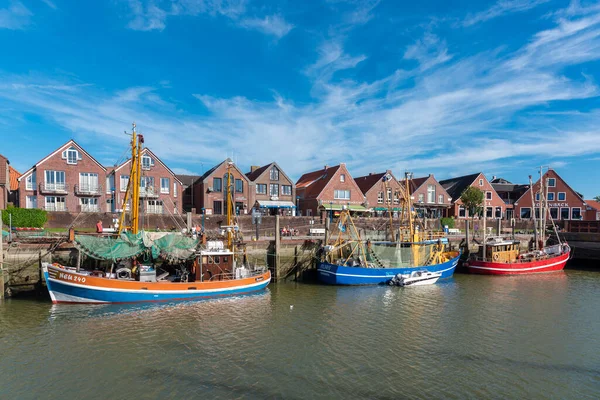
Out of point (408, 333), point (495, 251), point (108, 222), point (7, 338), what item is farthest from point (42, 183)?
point (495, 251)

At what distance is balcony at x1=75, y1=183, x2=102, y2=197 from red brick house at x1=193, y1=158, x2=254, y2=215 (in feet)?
42.3

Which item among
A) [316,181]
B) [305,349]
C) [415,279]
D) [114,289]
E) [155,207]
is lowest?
[305,349]

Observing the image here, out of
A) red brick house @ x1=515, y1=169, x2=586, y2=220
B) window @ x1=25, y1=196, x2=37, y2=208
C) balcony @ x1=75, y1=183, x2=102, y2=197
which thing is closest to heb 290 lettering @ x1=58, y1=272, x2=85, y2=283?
balcony @ x1=75, y1=183, x2=102, y2=197

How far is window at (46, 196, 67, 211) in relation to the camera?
42.4 m

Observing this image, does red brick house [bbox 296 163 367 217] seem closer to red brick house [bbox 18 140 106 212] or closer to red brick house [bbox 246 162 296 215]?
red brick house [bbox 246 162 296 215]

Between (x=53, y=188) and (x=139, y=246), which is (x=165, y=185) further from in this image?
(x=139, y=246)

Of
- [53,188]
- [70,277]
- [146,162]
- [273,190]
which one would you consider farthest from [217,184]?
[70,277]

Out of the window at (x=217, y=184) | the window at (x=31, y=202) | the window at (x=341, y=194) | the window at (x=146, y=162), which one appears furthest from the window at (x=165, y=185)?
the window at (x=341, y=194)

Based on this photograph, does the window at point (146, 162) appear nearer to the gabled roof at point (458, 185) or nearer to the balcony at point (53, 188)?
the balcony at point (53, 188)

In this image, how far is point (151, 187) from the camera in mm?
46125

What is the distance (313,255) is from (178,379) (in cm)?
2009

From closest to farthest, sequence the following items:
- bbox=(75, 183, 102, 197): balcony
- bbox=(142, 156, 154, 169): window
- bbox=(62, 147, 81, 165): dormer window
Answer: bbox=(62, 147, 81, 165): dormer window < bbox=(75, 183, 102, 197): balcony < bbox=(142, 156, 154, 169): window

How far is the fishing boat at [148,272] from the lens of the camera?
2145 centimetres

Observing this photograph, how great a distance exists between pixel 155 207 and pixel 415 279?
3448 centimetres
